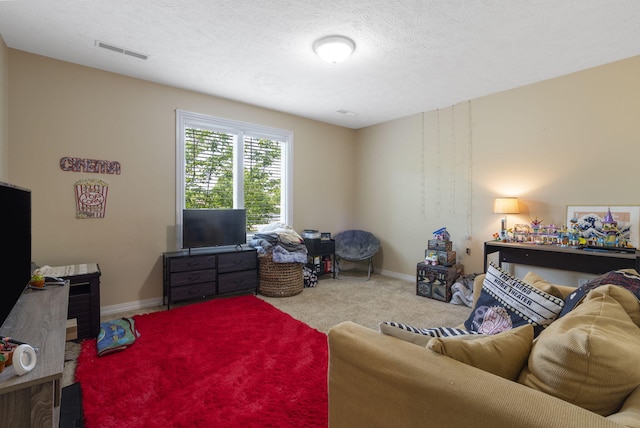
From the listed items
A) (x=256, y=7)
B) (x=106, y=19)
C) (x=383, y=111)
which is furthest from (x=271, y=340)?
(x=383, y=111)

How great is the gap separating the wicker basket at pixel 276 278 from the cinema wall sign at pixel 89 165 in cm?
194

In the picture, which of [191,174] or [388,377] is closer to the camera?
[388,377]

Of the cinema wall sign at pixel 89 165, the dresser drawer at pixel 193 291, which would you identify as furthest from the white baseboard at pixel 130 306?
the cinema wall sign at pixel 89 165

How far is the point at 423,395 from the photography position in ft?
3.03

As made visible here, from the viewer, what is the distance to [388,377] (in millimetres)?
1006

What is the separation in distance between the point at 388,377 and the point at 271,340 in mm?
1855

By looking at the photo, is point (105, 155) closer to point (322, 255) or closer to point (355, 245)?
point (322, 255)

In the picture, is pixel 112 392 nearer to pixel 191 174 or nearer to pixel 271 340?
pixel 271 340

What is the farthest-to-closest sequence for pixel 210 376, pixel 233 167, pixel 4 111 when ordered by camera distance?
pixel 233 167 → pixel 4 111 → pixel 210 376

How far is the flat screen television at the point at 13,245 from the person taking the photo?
1.34 metres

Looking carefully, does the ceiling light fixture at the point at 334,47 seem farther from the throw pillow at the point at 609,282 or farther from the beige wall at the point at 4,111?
the beige wall at the point at 4,111

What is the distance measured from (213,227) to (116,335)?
1.52 m

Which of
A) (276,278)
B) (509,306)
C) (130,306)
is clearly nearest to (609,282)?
(509,306)

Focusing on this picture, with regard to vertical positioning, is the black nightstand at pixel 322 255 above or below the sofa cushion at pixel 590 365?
below
